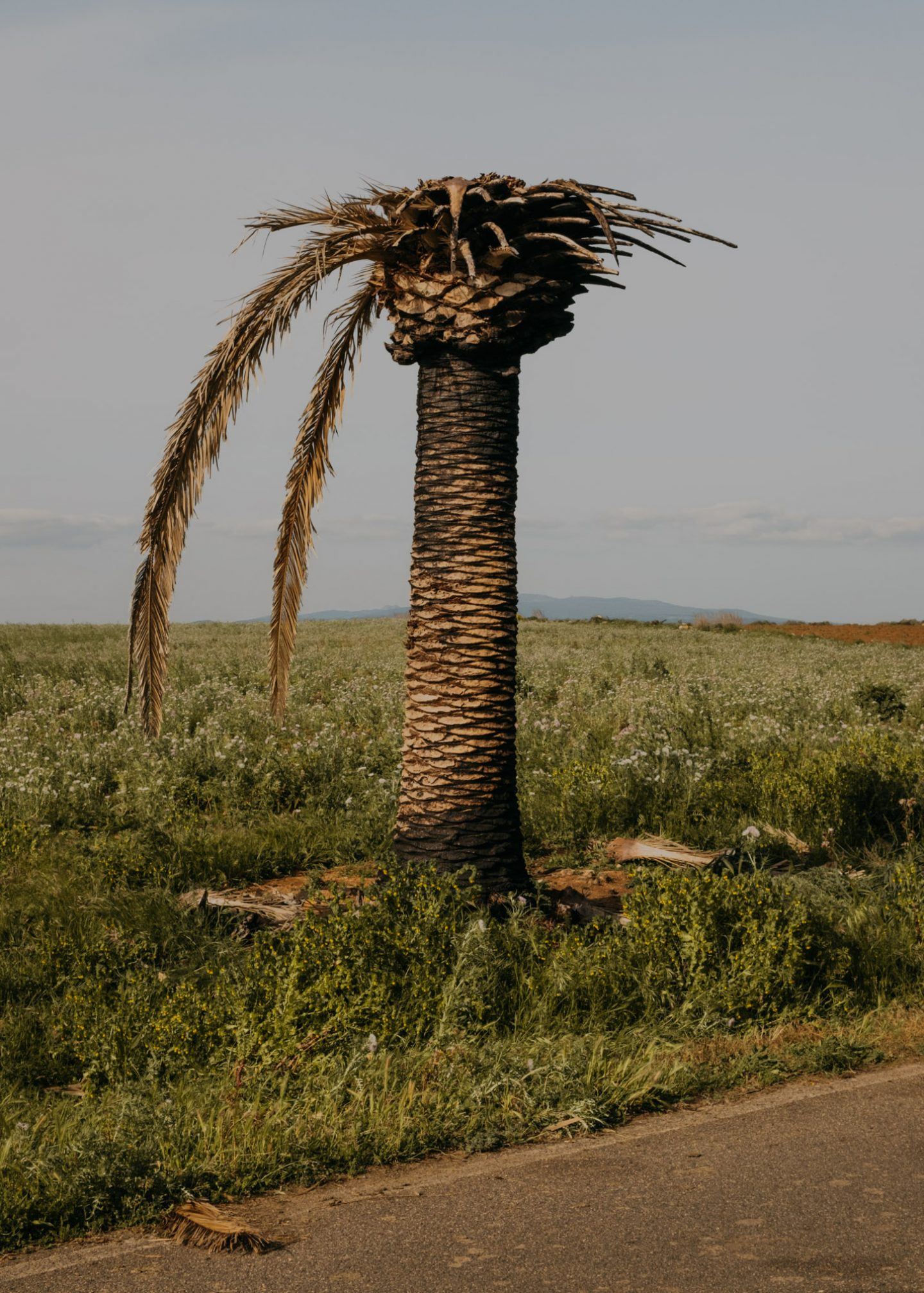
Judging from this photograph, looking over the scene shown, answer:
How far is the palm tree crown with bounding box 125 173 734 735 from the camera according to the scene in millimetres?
6363

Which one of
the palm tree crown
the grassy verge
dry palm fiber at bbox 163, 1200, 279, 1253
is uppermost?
the palm tree crown

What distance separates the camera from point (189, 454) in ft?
23.8

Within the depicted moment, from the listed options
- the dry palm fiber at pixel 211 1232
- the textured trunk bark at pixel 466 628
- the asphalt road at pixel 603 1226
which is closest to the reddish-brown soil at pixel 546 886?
the textured trunk bark at pixel 466 628

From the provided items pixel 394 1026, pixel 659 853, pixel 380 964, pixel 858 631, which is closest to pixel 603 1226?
pixel 394 1026

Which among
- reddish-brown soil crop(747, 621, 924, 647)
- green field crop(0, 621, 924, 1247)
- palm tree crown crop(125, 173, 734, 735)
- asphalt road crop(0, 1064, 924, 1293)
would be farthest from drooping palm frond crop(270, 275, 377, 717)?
reddish-brown soil crop(747, 621, 924, 647)

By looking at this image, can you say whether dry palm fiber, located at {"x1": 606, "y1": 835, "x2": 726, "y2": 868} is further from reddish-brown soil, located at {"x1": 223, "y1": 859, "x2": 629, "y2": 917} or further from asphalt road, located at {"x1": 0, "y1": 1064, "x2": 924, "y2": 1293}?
asphalt road, located at {"x1": 0, "y1": 1064, "x2": 924, "y2": 1293}

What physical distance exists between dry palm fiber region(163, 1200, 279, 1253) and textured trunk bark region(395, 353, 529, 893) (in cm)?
319

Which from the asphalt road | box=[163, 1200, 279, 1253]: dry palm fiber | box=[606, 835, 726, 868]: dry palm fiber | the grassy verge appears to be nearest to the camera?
the asphalt road

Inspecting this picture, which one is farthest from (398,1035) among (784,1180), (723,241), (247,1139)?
(723,241)

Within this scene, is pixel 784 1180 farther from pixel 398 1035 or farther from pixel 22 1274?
pixel 22 1274

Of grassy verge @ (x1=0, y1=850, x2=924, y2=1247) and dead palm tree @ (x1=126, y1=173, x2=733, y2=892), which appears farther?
dead palm tree @ (x1=126, y1=173, x2=733, y2=892)

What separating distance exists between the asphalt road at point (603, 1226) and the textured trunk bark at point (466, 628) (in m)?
2.62

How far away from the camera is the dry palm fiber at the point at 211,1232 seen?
3.33 meters

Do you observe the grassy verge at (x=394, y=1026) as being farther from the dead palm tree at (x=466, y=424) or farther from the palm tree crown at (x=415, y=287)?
the palm tree crown at (x=415, y=287)
